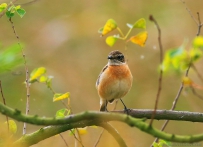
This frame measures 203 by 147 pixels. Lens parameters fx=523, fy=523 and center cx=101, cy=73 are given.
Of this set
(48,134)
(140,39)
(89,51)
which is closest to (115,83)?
(48,134)

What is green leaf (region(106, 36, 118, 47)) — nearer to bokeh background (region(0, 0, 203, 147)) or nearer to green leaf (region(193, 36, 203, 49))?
green leaf (region(193, 36, 203, 49))

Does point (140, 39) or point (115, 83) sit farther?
point (115, 83)

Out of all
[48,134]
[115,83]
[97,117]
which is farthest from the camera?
[115,83]

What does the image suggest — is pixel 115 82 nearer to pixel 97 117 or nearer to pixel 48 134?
pixel 48 134

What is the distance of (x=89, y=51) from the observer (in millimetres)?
8844

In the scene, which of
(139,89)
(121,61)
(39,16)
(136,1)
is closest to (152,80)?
(139,89)

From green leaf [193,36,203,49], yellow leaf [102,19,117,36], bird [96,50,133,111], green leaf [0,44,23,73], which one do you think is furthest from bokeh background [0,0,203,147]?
green leaf [193,36,203,49]

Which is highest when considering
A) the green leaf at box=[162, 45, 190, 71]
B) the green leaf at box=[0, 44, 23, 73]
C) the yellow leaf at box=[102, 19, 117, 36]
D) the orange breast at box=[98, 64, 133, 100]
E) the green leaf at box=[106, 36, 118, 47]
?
the orange breast at box=[98, 64, 133, 100]

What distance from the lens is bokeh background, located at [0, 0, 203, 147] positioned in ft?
25.6

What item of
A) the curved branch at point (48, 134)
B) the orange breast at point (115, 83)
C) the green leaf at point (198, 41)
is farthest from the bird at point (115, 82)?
the green leaf at point (198, 41)

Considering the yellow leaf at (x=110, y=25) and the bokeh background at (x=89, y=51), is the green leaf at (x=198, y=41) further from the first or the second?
the bokeh background at (x=89, y=51)

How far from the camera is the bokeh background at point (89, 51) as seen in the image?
7.80 meters

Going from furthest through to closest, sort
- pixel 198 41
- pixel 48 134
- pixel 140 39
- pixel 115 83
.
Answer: pixel 115 83 < pixel 48 134 < pixel 140 39 < pixel 198 41

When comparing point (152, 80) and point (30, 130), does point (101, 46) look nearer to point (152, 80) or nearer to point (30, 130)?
point (152, 80)
